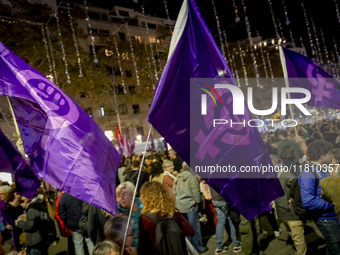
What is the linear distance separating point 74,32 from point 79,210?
60.5 ft

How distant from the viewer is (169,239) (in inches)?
101

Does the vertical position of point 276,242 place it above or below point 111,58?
below

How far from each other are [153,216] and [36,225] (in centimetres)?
277

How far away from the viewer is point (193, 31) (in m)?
2.99

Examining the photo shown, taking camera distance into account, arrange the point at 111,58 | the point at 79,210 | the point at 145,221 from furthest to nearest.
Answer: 1. the point at 111,58
2. the point at 79,210
3. the point at 145,221

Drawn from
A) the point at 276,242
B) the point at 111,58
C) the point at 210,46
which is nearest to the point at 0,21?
the point at 111,58

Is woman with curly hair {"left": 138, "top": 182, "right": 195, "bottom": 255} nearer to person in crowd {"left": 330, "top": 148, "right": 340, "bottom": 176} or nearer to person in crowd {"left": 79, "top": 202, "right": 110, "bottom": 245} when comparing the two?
person in crowd {"left": 79, "top": 202, "right": 110, "bottom": 245}

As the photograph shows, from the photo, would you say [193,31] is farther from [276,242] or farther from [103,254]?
[276,242]

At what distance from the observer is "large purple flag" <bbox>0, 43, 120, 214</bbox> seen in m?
2.83

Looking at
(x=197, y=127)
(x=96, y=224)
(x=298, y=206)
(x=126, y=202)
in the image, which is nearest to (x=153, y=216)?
(x=126, y=202)

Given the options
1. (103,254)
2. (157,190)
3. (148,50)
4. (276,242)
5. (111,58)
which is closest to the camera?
(103,254)

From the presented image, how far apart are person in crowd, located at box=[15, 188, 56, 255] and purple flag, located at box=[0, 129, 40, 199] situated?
0.56 meters

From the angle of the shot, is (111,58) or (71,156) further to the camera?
(111,58)

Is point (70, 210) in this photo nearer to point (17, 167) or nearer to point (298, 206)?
point (17, 167)
